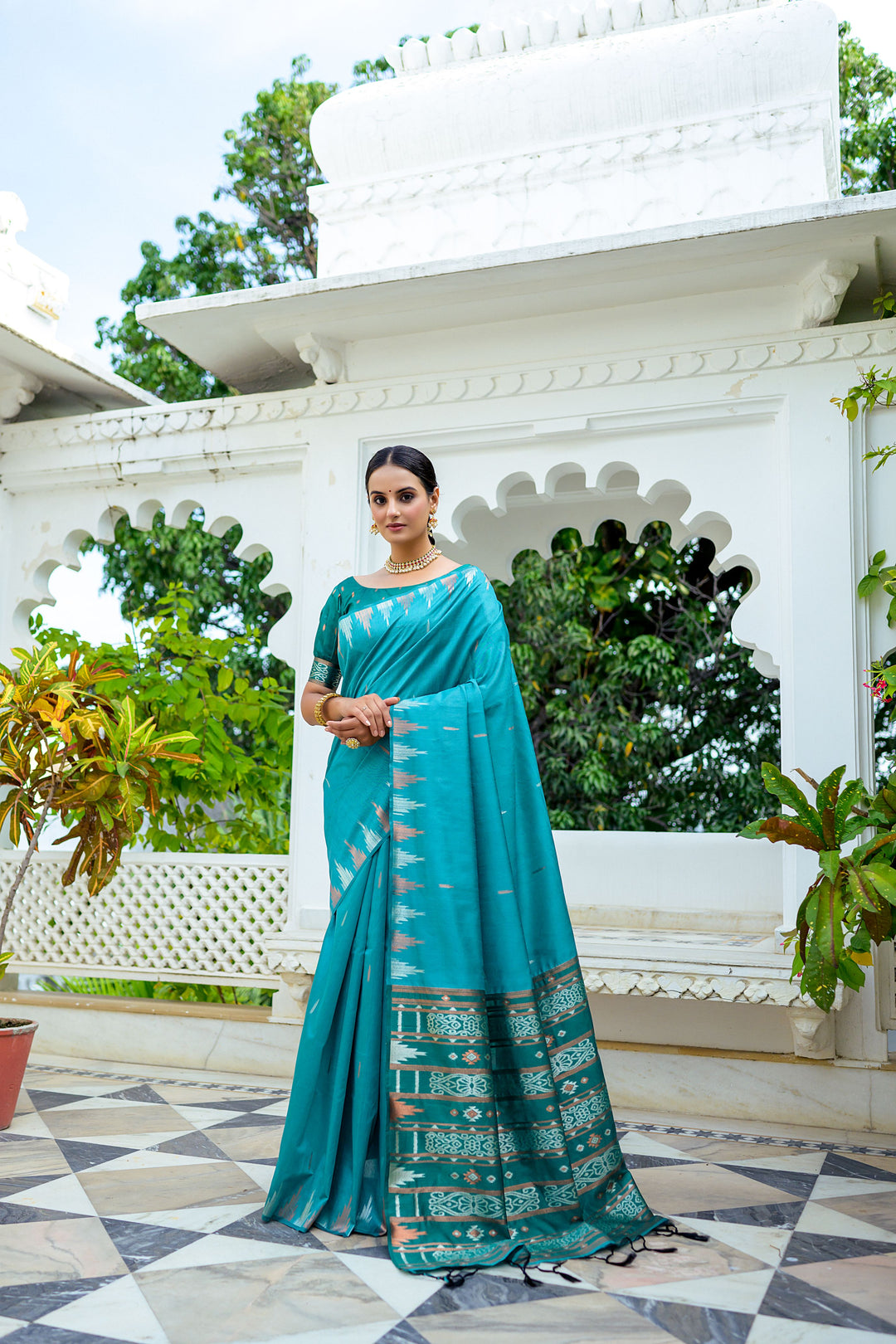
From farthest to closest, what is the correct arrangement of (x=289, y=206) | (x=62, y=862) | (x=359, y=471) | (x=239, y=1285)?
1. (x=289, y=206)
2. (x=62, y=862)
3. (x=359, y=471)
4. (x=239, y=1285)

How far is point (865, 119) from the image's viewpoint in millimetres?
8352

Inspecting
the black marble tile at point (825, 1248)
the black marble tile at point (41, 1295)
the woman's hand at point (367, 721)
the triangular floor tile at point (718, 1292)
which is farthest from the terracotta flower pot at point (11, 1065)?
the black marble tile at point (825, 1248)

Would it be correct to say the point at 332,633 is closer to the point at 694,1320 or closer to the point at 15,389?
the point at 694,1320

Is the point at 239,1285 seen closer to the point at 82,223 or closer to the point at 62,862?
the point at 62,862

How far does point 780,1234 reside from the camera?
220cm

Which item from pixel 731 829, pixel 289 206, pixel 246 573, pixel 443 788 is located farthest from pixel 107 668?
pixel 289 206

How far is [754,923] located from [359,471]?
2.11 meters

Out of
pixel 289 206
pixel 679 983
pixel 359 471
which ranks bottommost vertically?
pixel 679 983

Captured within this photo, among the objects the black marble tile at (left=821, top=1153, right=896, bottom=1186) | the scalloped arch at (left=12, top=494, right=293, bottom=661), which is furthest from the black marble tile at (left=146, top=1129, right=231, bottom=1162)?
the scalloped arch at (left=12, top=494, right=293, bottom=661)

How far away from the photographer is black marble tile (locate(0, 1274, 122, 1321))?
5.74ft

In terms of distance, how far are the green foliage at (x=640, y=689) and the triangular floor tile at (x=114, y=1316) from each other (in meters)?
5.67

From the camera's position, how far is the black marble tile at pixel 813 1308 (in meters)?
1.75

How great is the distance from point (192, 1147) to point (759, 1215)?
1.36 m

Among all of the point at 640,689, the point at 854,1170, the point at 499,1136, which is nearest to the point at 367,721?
the point at 499,1136
